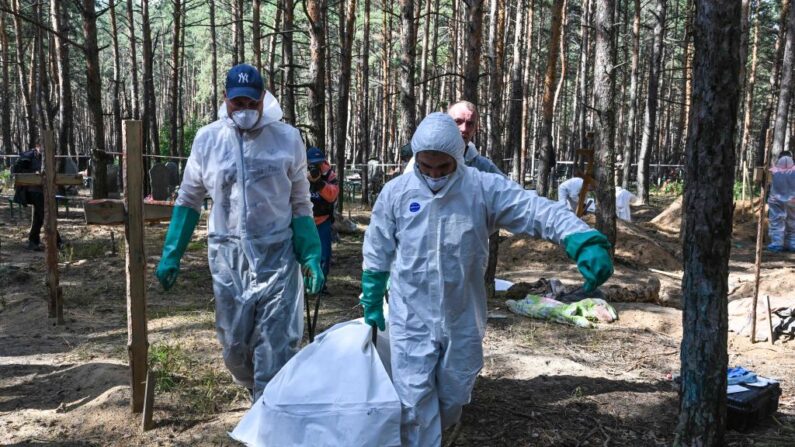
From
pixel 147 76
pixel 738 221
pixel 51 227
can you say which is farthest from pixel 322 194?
pixel 147 76

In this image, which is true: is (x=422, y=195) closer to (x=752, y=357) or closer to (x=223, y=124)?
(x=223, y=124)

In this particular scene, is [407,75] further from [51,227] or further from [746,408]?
[746,408]

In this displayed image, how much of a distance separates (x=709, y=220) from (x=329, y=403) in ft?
6.39

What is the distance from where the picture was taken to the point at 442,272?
10.0 feet

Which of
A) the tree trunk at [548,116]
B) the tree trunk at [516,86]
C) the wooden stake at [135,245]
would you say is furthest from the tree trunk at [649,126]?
the wooden stake at [135,245]

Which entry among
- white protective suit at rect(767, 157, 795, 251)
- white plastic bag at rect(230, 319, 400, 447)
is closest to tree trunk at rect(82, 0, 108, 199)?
white plastic bag at rect(230, 319, 400, 447)

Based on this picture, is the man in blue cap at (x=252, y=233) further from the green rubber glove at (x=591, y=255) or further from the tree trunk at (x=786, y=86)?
the tree trunk at (x=786, y=86)

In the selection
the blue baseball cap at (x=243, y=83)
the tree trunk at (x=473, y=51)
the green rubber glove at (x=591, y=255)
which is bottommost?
the green rubber glove at (x=591, y=255)

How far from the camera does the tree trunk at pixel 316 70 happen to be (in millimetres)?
10078

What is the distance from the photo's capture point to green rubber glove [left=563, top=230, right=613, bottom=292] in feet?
9.02

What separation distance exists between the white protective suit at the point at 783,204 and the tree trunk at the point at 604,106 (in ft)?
18.6

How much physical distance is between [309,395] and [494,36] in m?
14.6

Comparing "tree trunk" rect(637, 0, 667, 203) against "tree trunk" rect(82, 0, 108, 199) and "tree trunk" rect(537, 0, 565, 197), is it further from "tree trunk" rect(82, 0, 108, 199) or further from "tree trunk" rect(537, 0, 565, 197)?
"tree trunk" rect(82, 0, 108, 199)

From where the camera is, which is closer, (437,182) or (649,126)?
(437,182)
